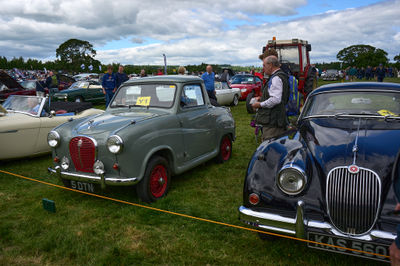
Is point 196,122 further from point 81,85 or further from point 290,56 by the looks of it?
point 81,85

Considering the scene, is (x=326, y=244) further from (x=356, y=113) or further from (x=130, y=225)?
(x=130, y=225)

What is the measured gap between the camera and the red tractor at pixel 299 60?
12195 millimetres

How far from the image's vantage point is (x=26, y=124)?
616cm

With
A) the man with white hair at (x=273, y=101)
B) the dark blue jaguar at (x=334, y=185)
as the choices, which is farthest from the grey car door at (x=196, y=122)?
the dark blue jaguar at (x=334, y=185)

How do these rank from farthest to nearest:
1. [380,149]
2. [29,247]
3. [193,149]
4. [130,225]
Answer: [193,149], [130,225], [29,247], [380,149]

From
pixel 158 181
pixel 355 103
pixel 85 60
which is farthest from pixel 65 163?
pixel 85 60

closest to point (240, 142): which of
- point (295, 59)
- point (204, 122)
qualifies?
point (204, 122)

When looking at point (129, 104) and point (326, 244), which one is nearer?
point (326, 244)

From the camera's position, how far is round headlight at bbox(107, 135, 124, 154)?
3859mm

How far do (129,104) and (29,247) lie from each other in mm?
2737

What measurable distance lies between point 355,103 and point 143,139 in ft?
9.42

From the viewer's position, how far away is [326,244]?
2.59 m

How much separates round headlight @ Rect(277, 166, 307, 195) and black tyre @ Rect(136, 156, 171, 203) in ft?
6.38

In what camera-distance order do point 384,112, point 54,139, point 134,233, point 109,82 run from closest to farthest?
point 134,233
point 384,112
point 54,139
point 109,82
